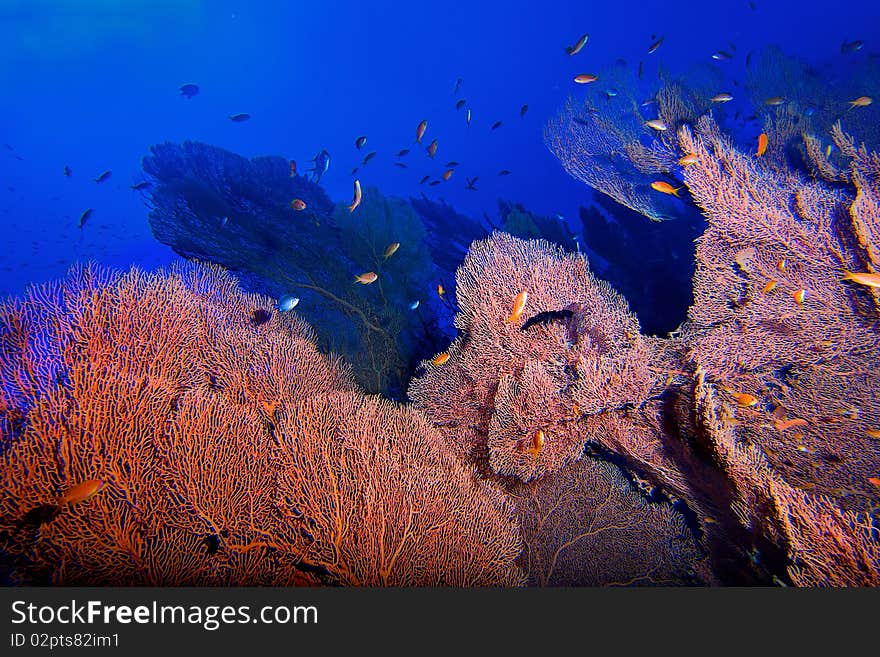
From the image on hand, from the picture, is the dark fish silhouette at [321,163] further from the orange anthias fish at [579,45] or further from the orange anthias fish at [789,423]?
the orange anthias fish at [789,423]

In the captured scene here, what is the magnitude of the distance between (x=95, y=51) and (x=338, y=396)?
2913 inches

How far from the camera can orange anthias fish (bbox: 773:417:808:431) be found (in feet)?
11.8

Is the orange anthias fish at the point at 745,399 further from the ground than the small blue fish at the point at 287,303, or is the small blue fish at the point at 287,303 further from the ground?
the small blue fish at the point at 287,303

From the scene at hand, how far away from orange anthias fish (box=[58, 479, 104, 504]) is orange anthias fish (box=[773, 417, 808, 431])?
5292 mm

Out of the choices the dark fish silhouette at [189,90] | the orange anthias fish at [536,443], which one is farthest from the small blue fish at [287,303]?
the dark fish silhouette at [189,90]

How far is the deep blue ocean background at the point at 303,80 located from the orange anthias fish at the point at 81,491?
151 ft

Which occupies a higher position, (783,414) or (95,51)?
(95,51)

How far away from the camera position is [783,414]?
3670 mm

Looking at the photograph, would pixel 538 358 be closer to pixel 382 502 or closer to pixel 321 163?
pixel 382 502

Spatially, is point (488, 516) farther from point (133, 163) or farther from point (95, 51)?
point (133, 163)

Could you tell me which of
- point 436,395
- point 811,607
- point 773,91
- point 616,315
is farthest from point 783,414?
point 773,91

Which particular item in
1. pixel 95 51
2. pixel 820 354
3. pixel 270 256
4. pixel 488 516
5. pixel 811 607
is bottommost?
pixel 811 607

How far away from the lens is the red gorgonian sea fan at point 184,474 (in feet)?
6.96

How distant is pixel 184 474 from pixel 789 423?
5031 mm
